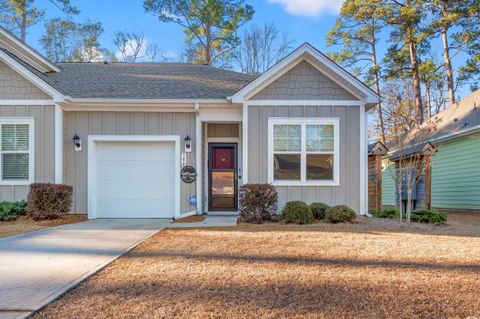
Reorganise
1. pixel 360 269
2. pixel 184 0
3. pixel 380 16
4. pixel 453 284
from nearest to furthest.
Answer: pixel 453 284 < pixel 360 269 < pixel 380 16 < pixel 184 0

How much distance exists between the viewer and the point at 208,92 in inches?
373

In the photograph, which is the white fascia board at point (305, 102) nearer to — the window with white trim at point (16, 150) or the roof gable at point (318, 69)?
the roof gable at point (318, 69)

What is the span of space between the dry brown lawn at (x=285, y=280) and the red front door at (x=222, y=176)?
376 centimetres

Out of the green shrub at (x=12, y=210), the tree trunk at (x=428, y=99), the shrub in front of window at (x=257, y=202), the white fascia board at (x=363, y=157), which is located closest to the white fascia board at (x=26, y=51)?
the green shrub at (x=12, y=210)

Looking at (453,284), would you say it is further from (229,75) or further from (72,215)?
(229,75)

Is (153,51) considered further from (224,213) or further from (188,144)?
(224,213)

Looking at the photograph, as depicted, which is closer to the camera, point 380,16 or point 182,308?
point 182,308

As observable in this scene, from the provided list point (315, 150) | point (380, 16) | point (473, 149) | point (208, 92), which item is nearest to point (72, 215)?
point (208, 92)

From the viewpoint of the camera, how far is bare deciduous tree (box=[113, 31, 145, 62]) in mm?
25891

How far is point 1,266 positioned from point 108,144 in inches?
202

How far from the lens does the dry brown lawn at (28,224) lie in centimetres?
667

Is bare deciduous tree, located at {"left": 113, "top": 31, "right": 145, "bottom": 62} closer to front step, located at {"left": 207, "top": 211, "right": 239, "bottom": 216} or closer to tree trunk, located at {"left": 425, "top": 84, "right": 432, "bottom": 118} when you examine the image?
front step, located at {"left": 207, "top": 211, "right": 239, "bottom": 216}

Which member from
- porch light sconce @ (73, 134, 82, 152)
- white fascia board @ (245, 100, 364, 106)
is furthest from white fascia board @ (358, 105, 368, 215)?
porch light sconce @ (73, 134, 82, 152)

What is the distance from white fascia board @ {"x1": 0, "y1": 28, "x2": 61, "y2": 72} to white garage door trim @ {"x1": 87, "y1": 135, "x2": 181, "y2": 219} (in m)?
3.87
